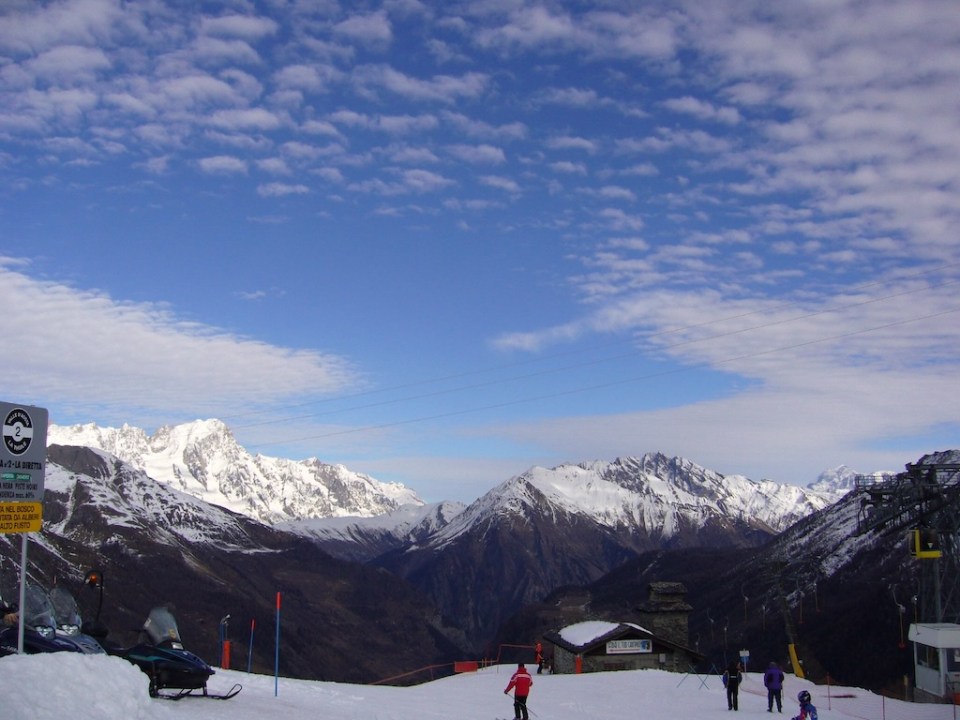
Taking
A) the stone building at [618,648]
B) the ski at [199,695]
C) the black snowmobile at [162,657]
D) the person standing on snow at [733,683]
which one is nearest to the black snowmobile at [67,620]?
the black snowmobile at [162,657]

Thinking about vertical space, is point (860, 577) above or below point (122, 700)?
below

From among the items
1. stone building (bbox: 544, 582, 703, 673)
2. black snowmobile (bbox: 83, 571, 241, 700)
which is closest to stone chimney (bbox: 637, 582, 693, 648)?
stone building (bbox: 544, 582, 703, 673)

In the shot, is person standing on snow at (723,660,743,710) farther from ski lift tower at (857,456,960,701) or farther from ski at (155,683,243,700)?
ski lift tower at (857,456,960,701)

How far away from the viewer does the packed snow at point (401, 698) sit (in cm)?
1434

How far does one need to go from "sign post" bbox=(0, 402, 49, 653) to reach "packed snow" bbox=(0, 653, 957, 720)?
3.17 m

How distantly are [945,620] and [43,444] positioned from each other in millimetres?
48742

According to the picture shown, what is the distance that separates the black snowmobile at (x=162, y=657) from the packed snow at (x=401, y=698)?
1.84ft

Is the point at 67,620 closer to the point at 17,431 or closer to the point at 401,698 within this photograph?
the point at 17,431

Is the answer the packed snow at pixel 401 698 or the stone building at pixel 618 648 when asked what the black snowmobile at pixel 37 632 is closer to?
the packed snow at pixel 401 698

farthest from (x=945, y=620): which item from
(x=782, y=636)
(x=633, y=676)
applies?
(x=782, y=636)

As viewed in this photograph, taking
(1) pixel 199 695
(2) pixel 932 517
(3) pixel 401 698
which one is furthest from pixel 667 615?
(1) pixel 199 695

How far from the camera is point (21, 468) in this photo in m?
17.9

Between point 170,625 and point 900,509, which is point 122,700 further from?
point 900,509

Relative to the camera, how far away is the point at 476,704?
28609mm
